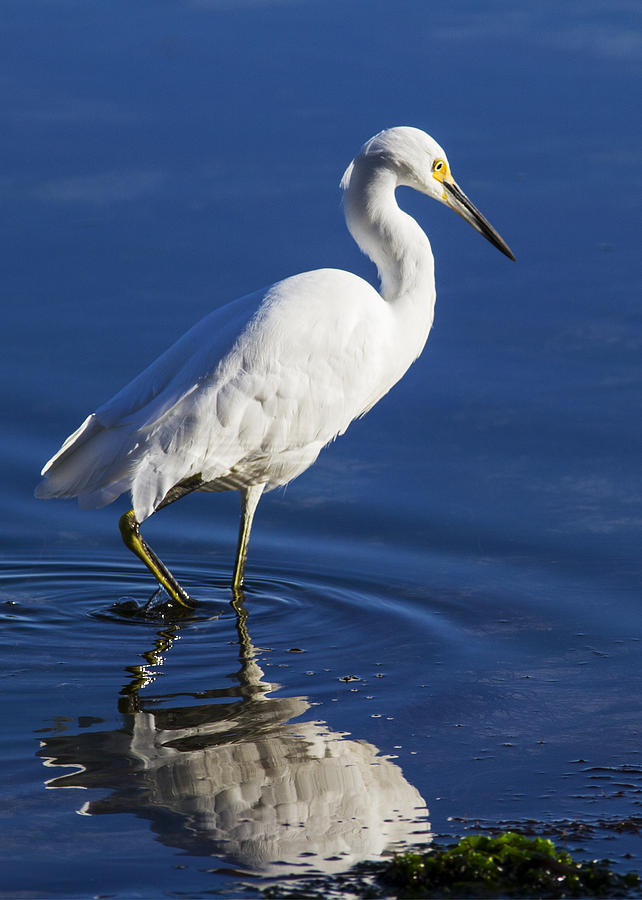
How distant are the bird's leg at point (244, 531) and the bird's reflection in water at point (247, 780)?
1127 millimetres

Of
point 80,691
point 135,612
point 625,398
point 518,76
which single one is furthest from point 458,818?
point 518,76

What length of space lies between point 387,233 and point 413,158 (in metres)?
0.43

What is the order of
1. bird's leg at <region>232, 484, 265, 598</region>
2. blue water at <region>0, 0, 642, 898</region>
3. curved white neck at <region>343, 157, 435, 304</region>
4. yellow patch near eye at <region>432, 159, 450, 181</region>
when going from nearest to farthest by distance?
blue water at <region>0, 0, 642, 898</region>
bird's leg at <region>232, 484, 265, 598</region>
curved white neck at <region>343, 157, 435, 304</region>
yellow patch near eye at <region>432, 159, 450, 181</region>

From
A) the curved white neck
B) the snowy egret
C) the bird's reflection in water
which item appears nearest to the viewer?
the bird's reflection in water

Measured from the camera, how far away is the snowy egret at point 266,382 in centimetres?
616

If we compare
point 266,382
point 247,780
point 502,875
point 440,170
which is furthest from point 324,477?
point 502,875

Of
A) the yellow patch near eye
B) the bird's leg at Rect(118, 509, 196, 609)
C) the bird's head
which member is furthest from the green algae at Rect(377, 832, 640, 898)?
the yellow patch near eye

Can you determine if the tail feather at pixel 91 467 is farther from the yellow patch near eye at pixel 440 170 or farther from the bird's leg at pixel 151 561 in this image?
the yellow patch near eye at pixel 440 170

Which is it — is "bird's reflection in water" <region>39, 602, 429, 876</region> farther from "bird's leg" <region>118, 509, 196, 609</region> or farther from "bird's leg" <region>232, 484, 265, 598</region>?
"bird's leg" <region>232, 484, 265, 598</region>

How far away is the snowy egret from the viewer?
6.16 metres

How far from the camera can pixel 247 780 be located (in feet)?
14.8

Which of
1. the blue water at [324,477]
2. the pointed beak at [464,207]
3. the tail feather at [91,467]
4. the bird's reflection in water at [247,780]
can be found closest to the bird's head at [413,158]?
the pointed beak at [464,207]

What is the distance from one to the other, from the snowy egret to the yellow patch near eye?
81 millimetres

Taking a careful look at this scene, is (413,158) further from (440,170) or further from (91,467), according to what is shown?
(91,467)
